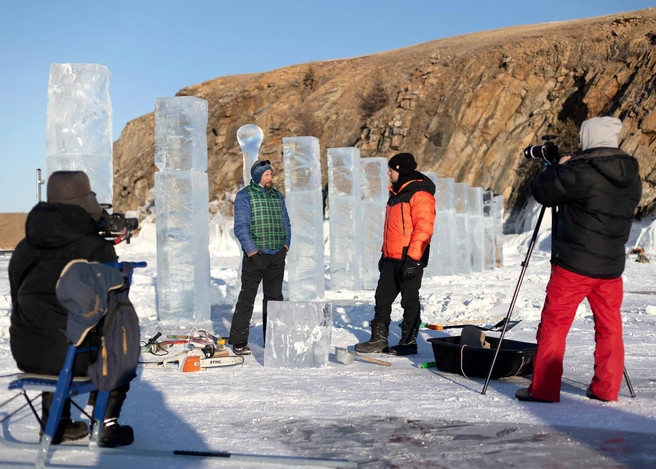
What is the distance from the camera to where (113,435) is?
410cm

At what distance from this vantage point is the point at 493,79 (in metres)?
40.7

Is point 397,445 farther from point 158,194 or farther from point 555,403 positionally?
point 158,194

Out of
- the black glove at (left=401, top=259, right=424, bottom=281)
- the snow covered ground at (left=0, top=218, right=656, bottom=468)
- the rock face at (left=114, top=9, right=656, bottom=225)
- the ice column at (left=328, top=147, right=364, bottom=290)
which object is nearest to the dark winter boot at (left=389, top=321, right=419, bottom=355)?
the snow covered ground at (left=0, top=218, right=656, bottom=468)

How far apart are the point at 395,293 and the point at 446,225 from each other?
1457cm

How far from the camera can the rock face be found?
37.0 metres

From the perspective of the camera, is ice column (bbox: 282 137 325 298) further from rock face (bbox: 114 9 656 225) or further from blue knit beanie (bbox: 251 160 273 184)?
rock face (bbox: 114 9 656 225)

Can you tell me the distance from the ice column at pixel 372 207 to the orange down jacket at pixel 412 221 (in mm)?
9234

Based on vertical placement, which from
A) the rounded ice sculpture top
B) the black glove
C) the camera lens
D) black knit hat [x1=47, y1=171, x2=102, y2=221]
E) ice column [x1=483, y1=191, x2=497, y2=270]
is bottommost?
ice column [x1=483, y1=191, x2=497, y2=270]

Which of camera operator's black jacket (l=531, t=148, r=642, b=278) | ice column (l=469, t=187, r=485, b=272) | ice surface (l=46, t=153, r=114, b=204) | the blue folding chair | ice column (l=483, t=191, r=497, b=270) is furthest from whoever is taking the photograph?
ice column (l=483, t=191, r=497, b=270)

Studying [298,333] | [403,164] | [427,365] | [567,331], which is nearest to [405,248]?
[403,164]

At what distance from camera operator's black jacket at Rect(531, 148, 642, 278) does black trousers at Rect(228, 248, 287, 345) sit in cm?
305

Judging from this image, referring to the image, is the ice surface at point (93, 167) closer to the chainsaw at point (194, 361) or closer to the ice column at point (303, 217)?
the chainsaw at point (194, 361)

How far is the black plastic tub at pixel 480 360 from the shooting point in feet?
19.1

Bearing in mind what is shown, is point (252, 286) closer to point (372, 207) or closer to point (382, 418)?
point (382, 418)
